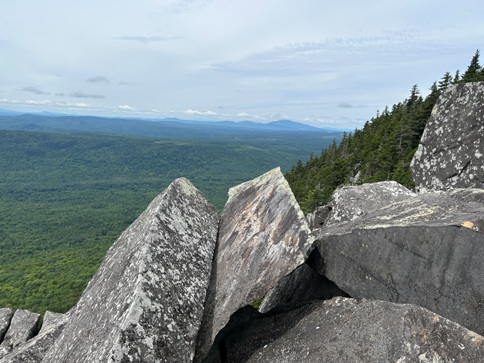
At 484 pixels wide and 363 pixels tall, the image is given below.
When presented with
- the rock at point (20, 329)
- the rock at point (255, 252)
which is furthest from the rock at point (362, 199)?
the rock at point (20, 329)

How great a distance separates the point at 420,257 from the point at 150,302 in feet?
18.0

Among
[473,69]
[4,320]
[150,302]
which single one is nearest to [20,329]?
[4,320]

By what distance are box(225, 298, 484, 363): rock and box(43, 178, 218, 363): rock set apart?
178cm

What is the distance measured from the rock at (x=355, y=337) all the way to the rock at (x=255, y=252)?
125 centimetres

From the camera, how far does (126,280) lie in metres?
6.65

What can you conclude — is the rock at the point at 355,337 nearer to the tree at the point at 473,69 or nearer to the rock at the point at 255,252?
the rock at the point at 255,252

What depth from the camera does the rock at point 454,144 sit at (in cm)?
1184

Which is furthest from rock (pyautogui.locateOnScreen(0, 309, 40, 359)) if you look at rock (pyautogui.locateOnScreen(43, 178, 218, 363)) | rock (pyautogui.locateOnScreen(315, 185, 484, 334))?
rock (pyautogui.locateOnScreen(315, 185, 484, 334))

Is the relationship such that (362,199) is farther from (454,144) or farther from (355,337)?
(355,337)

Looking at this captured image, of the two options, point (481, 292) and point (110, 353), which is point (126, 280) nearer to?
point (110, 353)

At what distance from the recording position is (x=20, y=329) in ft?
54.6

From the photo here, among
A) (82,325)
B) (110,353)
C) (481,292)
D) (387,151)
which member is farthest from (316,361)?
(387,151)

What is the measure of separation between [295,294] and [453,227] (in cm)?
551

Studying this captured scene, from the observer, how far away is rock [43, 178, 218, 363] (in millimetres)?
5402
